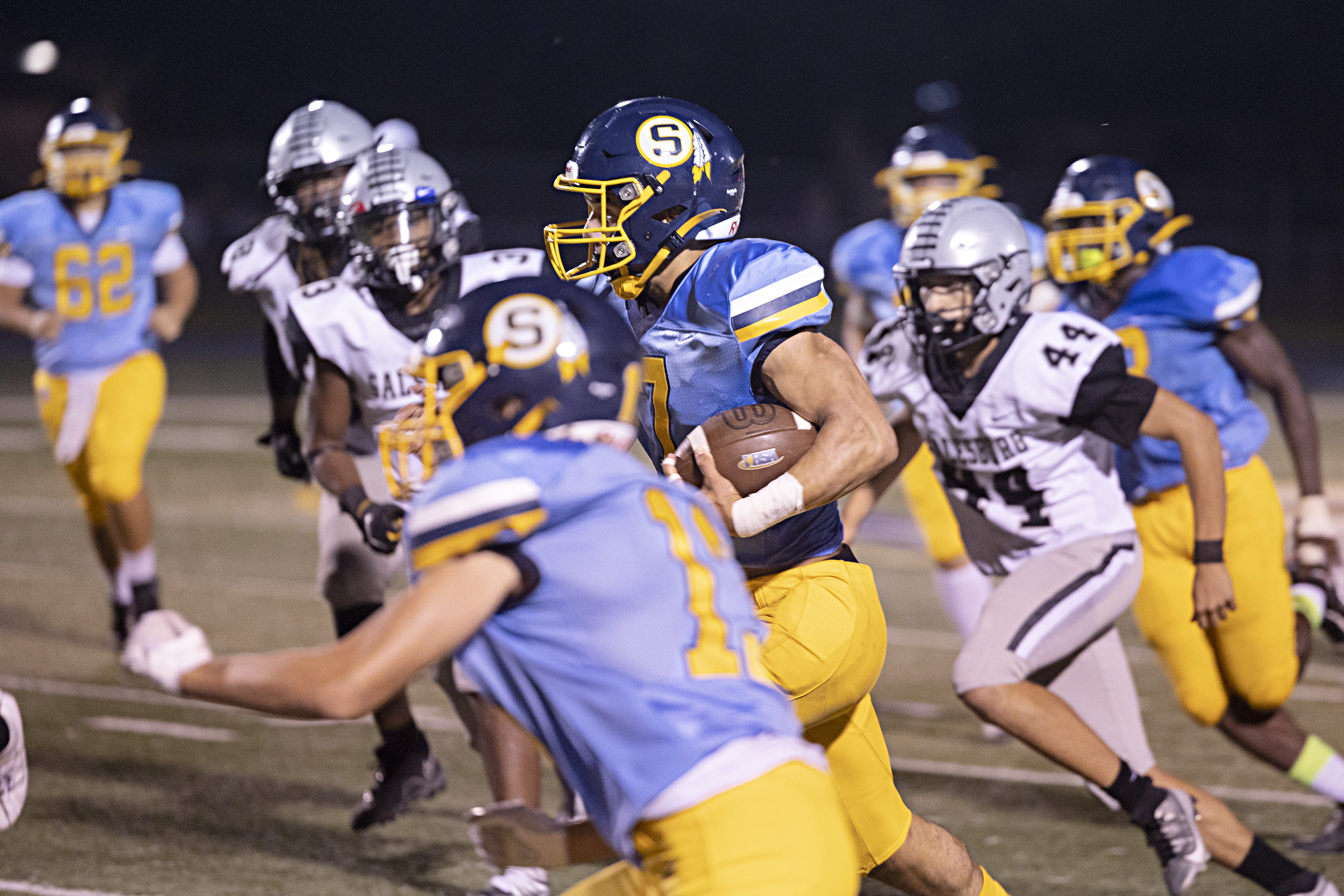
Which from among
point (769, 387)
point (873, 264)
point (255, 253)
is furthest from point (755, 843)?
point (873, 264)

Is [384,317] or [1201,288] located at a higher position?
[384,317]

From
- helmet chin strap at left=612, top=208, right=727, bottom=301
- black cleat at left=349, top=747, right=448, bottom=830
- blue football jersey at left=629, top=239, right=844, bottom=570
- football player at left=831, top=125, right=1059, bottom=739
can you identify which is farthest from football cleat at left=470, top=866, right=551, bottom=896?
football player at left=831, top=125, right=1059, bottom=739

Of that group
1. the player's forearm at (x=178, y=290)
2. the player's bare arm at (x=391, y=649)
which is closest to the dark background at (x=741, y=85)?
the player's forearm at (x=178, y=290)

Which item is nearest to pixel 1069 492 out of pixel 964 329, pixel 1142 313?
pixel 964 329

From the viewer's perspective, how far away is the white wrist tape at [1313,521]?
4.57m

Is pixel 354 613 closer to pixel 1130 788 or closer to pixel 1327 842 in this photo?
pixel 1130 788

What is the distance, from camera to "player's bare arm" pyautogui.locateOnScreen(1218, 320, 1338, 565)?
179 inches

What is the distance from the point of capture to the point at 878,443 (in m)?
2.78

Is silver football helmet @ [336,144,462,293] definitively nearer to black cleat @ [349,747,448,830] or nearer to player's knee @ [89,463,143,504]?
black cleat @ [349,747,448,830]

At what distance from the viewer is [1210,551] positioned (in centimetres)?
382

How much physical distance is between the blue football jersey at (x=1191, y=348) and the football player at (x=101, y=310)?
4.03m

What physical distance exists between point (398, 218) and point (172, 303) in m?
3.48

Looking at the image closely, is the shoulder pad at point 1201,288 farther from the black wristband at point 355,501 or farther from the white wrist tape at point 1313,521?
the black wristband at point 355,501

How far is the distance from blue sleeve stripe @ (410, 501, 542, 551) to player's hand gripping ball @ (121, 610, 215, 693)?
348 mm
